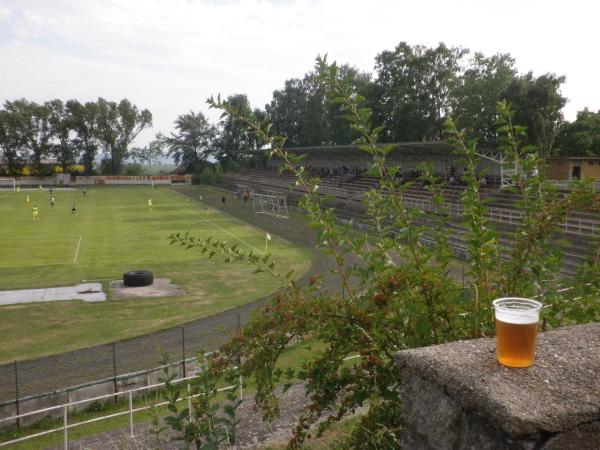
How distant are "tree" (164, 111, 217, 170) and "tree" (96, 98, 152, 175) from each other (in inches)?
333

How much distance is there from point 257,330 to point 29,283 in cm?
2454

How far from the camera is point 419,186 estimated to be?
5053 cm

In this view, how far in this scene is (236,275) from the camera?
26.6 metres

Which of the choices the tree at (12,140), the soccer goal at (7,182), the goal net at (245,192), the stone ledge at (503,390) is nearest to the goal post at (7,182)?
the soccer goal at (7,182)

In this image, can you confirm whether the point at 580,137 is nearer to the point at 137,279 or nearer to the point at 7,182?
the point at 137,279

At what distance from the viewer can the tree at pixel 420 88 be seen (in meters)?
63.2

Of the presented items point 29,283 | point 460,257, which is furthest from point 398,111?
point 29,283

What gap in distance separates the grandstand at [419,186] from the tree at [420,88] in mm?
7311

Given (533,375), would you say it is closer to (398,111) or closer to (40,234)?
(40,234)

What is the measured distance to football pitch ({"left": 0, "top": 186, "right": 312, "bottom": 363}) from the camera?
1825 centimetres

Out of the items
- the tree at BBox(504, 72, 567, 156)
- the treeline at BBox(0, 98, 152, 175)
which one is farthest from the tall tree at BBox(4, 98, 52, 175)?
the tree at BBox(504, 72, 567, 156)

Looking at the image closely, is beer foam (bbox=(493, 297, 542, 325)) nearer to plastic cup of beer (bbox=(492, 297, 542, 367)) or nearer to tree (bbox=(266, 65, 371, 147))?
plastic cup of beer (bbox=(492, 297, 542, 367))

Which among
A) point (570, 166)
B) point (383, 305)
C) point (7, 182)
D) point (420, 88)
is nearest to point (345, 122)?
point (420, 88)

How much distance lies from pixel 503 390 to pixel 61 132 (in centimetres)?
11535
